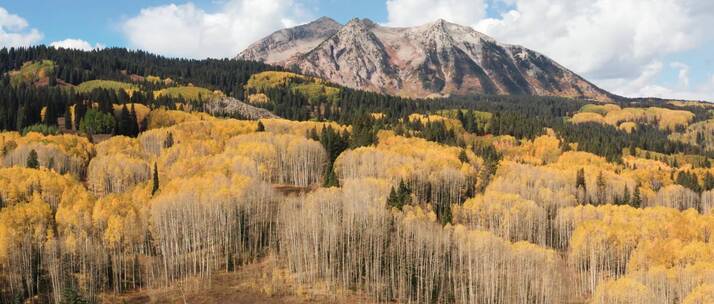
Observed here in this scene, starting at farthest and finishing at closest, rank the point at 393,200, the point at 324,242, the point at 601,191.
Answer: the point at 601,191 < the point at 393,200 < the point at 324,242

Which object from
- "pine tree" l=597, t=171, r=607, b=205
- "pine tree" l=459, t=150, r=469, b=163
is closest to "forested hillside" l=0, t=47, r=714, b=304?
"pine tree" l=459, t=150, r=469, b=163

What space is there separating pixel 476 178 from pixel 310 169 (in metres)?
48.9

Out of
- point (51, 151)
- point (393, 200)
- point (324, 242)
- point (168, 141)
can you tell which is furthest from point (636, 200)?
point (51, 151)

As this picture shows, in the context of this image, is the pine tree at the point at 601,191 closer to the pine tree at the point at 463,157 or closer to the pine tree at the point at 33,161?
the pine tree at the point at 463,157

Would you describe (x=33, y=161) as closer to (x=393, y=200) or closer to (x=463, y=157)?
(x=393, y=200)

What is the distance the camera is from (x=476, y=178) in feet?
573

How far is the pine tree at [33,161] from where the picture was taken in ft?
482

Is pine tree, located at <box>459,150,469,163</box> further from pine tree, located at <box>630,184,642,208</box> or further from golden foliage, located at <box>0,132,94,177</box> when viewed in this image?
golden foliage, located at <box>0,132,94,177</box>

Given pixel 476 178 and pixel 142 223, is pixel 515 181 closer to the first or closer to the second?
pixel 476 178

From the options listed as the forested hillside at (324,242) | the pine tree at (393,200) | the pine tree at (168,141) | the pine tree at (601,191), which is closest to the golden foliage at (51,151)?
the forested hillside at (324,242)

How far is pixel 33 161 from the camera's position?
148 m

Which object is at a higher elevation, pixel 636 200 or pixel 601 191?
pixel 601 191

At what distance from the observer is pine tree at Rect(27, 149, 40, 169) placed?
482ft

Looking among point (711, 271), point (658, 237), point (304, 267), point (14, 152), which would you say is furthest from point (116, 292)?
point (658, 237)
